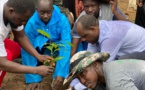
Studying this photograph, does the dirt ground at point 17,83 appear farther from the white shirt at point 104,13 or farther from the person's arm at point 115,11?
the person's arm at point 115,11

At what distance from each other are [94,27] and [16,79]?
1480mm

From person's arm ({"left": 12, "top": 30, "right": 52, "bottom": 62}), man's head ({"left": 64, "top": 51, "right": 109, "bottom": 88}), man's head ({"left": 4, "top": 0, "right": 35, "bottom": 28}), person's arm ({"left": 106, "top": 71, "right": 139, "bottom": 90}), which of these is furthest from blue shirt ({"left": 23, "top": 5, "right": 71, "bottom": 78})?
person's arm ({"left": 106, "top": 71, "right": 139, "bottom": 90})

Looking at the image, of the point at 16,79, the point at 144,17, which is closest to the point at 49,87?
the point at 16,79

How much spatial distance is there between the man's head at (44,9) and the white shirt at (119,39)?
0.76 meters

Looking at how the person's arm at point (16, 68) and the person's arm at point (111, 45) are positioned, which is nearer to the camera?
the person's arm at point (16, 68)

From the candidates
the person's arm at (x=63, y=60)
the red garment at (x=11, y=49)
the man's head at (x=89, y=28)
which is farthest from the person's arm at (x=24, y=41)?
the man's head at (x=89, y=28)

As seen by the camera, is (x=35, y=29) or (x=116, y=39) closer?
(x=116, y=39)

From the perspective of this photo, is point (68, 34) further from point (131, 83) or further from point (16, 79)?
point (131, 83)

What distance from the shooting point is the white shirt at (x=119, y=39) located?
342 cm

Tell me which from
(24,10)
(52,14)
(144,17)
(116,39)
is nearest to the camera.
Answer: (24,10)

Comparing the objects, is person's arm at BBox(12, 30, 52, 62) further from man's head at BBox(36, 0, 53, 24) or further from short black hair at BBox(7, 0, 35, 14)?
short black hair at BBox(7, 0, 35, 14)

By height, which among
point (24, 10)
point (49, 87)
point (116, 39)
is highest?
point (24, 10)

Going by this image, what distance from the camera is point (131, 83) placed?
243 centimetres

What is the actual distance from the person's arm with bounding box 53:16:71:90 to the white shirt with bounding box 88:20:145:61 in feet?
1.66
